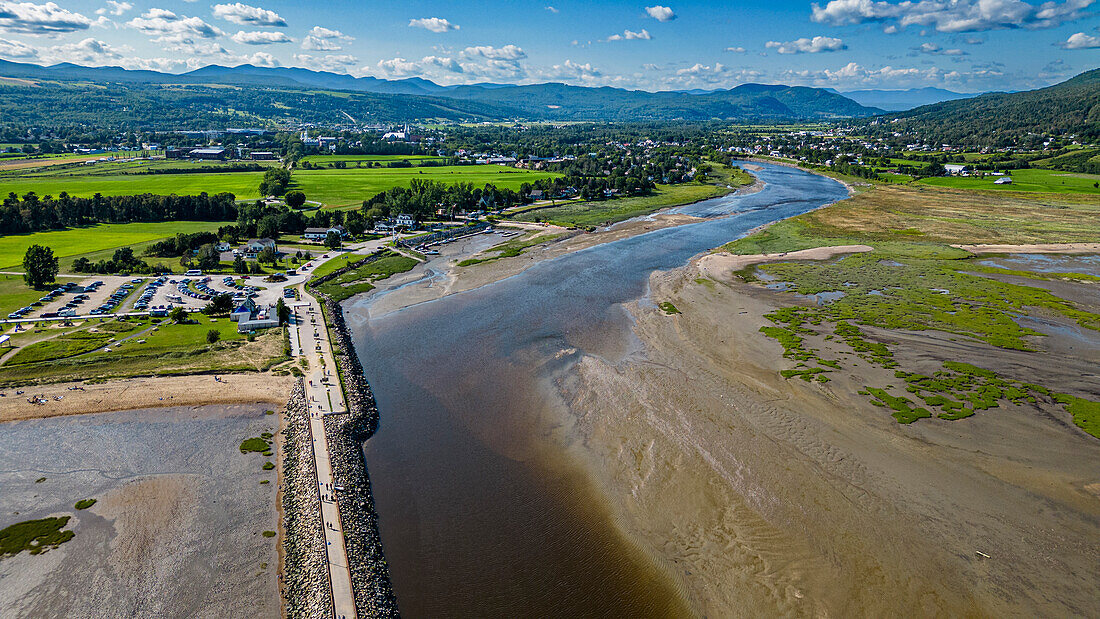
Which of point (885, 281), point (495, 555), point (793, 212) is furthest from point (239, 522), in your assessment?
point (793, 212)

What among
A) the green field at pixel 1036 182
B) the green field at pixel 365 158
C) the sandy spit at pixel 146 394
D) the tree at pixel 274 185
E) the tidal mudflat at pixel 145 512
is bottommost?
Answer: the tidal mudflat at pixel 145 512

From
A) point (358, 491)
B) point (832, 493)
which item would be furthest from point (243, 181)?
point (832, 493)

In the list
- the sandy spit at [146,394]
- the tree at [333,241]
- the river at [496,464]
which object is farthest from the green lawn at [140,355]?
the tree at [333,241]

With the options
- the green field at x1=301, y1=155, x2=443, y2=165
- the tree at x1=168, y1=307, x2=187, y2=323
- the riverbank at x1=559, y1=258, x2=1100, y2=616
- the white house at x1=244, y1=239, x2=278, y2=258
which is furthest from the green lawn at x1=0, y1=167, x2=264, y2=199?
the riverbank at x1=559, y1=258, x2=1100, y2=616

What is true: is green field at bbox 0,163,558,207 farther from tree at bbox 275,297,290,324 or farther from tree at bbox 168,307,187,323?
tree at bbox 275,297,290,324

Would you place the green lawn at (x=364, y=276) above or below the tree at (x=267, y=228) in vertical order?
below

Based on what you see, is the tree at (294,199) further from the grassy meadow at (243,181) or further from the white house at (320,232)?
the white house at (320,232)
